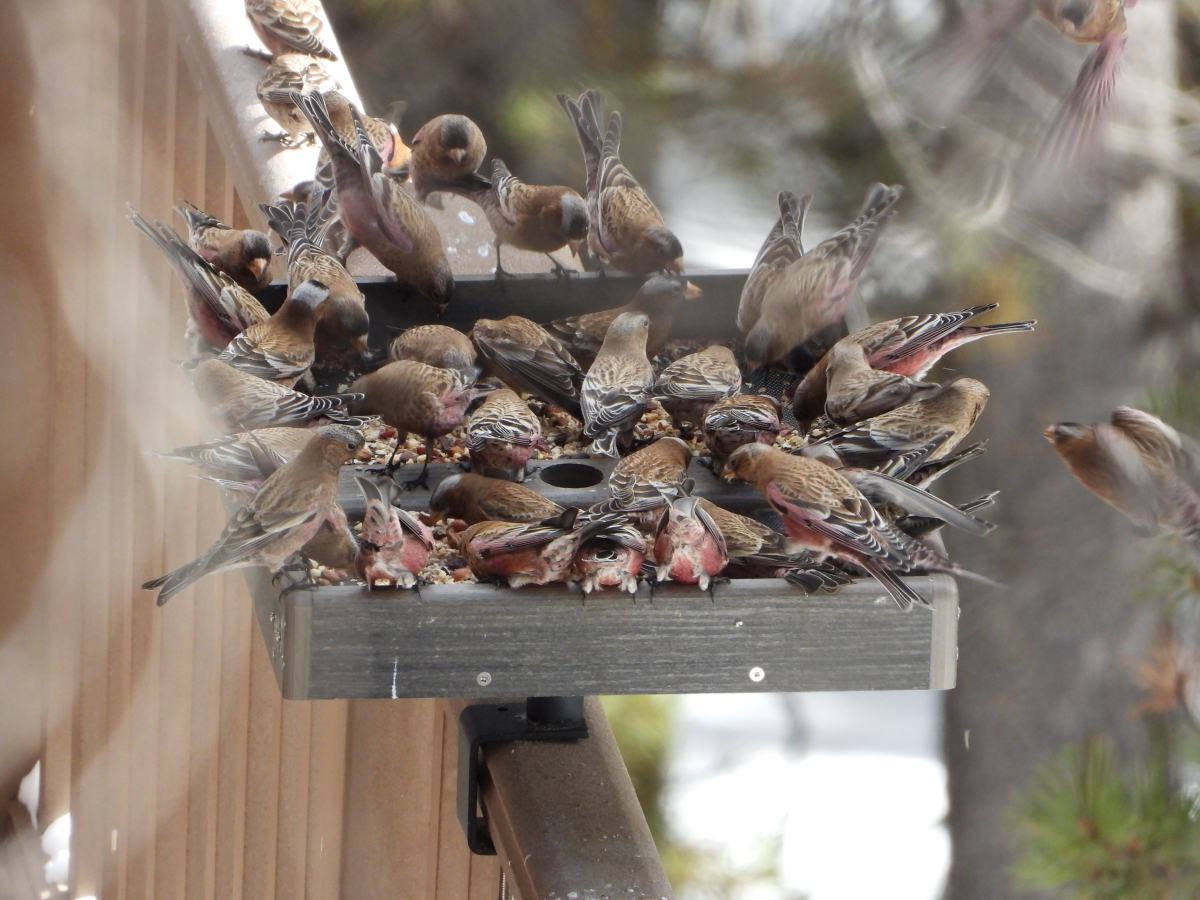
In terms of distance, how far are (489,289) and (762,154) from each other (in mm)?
1199

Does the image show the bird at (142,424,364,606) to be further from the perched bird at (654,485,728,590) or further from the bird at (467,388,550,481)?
Answer: the perched bird at (654,485,728,590)

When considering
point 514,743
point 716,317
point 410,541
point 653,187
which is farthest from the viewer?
point 653,187

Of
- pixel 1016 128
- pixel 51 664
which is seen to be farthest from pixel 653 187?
pixel 51 664

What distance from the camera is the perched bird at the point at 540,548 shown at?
4.36 ft

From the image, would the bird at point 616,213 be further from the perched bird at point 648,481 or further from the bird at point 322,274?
the perched bird at point 648,481

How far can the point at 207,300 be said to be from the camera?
6.38 ft

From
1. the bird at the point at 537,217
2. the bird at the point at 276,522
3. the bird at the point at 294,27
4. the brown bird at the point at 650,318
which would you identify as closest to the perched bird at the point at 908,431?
the brown bird at the point at 650,318

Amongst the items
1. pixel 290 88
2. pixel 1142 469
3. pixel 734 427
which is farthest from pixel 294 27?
pixel 1142 469

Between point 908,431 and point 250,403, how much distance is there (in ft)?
2.57

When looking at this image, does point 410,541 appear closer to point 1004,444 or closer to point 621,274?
point 621,274

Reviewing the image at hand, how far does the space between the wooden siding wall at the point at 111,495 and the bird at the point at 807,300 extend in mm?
1084

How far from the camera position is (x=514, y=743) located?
1.51 m

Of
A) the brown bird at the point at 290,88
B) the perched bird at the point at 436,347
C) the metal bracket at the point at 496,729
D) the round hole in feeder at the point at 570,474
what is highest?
the brown bird at the point at 290,88

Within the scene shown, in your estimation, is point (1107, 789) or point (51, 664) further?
point (51, 664)
